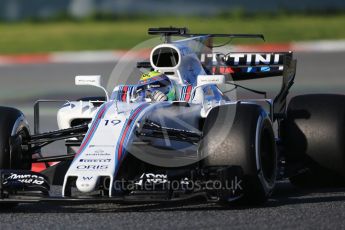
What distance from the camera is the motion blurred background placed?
20.6 meters

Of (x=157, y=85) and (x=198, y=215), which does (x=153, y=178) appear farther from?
(x=157, y=85)

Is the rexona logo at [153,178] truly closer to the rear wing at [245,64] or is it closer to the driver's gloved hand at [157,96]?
the driver's gloved hand at [157,96]

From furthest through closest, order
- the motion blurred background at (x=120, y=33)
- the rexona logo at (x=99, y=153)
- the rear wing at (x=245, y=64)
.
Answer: the motion blurred background at (x=120, y=33) → the rear wing at (x=245, y=64) → the rexona logo at (x=99, y=153)

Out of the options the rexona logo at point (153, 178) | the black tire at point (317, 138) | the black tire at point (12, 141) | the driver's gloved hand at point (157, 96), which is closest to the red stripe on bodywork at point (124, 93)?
the driver's gloved hand at point (157, 96)

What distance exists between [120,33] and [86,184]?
933 inches

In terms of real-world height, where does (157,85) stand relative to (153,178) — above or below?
above

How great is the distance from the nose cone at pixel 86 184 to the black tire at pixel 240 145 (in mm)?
1087

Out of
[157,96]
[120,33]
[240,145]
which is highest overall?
[157,96]

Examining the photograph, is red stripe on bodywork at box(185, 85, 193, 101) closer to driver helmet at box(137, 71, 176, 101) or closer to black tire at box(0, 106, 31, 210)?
driver helmet at box(137, 71, 176, 101)

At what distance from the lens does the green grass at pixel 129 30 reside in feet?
93.2

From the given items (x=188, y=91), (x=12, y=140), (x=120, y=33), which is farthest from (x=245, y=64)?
(x=120, y=33)

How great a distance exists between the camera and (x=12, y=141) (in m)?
8.60

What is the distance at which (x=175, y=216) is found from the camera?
25.3 ft

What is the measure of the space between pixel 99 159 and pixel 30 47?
21.8 meters
